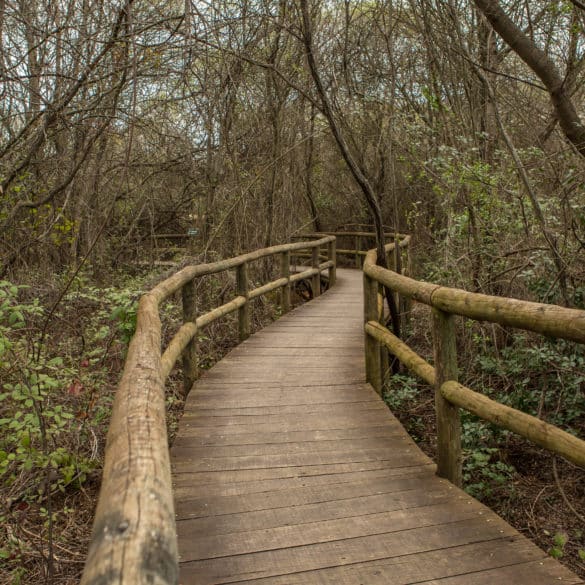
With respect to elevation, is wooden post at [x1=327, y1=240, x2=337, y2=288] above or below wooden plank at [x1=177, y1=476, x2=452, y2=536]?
above

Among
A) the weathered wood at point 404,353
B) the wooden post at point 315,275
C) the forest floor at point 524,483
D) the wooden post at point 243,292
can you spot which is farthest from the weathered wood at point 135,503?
the wooden post at point 315,275

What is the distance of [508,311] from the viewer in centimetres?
290

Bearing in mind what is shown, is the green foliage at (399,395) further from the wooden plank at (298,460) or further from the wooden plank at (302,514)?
the wooden plank at (302,514)

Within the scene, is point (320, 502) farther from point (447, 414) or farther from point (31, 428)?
point (31, 428)

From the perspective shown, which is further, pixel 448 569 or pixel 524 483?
pixel 524 483

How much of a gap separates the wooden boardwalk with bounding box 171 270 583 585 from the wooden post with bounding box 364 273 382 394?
11 cm

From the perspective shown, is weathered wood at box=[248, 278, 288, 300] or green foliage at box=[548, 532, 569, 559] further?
weathered wood at box=[248, 278, 288, 300]

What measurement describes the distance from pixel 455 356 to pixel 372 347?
1811 mm

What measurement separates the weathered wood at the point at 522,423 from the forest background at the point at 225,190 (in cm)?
150

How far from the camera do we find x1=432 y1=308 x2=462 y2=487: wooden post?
3.45m

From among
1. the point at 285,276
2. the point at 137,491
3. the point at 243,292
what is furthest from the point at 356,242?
the point at 137,491

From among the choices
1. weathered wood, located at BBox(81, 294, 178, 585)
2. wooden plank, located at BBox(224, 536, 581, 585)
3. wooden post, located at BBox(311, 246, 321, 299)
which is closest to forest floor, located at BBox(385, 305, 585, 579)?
wooden plank, located at BBox(224, 536, 581, 585)

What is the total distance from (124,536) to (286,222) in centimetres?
1088

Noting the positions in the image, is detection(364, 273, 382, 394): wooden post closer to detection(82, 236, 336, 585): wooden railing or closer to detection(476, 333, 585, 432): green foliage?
detection(476, 333, 585, 432): green foliage
